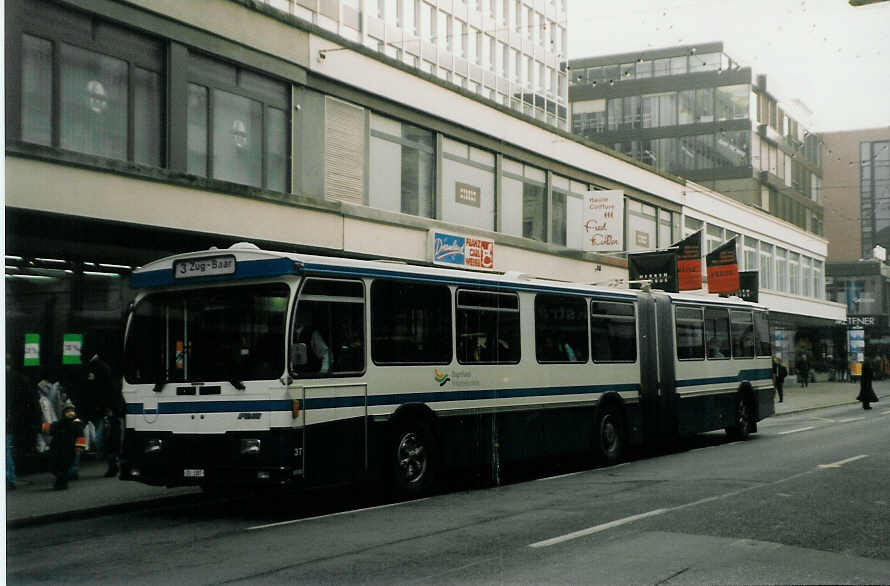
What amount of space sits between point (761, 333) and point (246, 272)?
569 inches

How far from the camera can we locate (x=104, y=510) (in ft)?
40.5

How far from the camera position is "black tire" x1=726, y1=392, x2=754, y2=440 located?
69.9 feet

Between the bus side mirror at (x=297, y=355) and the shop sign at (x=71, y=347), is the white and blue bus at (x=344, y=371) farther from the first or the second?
the shop sign at (x=71, y=347)

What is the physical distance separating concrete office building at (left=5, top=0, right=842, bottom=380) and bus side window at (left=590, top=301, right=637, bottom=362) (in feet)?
22.7

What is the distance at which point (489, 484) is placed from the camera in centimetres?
1427

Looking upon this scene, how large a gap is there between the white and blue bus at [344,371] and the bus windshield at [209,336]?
2cm

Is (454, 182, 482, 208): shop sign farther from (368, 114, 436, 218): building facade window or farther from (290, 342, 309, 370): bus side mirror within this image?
(290, 342, 309, 370): bus side mirror

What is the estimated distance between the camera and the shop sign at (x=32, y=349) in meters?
16.4

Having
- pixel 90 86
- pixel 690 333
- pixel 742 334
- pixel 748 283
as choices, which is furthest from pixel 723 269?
pixel 90 86

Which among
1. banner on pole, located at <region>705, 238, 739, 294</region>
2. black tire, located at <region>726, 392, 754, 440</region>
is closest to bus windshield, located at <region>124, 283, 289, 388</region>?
black tire, located at <region>726, 392, 754, 440</region>

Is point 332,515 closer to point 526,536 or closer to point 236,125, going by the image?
point 526,536

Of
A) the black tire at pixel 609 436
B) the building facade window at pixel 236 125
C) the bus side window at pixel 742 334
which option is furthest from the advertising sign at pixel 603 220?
the black tire at pixel 609 436

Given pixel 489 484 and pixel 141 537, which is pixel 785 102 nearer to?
pixel 489 484

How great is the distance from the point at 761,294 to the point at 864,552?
156 ft
